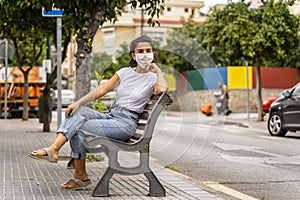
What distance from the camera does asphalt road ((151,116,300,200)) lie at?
8383mm

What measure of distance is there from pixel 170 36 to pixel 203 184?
6.48 ft

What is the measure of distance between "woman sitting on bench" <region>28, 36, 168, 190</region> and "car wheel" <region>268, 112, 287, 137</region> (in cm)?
1184

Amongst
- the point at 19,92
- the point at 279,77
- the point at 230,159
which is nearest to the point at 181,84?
the point at 230,159

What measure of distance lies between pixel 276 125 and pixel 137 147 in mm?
12608

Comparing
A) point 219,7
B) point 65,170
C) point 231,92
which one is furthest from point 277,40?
point 65,170

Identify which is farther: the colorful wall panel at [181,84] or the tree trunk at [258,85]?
the tree trunk at [258,85]

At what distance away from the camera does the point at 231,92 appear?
37.9 meters

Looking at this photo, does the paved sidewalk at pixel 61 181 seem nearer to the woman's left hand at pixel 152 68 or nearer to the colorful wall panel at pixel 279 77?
the woman's left hand at pixel 152 68

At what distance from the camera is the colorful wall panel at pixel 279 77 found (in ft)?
127

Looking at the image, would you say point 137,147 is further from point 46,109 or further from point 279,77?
point 279,77

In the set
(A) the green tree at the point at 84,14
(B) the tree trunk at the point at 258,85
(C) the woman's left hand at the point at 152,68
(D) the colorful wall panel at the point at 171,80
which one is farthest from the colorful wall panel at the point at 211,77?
(B) the tree trunk at the point at 258,85

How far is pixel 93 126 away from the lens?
7.17 meters

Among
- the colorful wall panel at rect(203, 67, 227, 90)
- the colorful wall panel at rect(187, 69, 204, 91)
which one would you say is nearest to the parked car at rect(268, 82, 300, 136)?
the colorful wall panel at rect(203, 67, 227, 90)

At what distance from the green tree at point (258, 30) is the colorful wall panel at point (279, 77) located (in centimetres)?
1291
